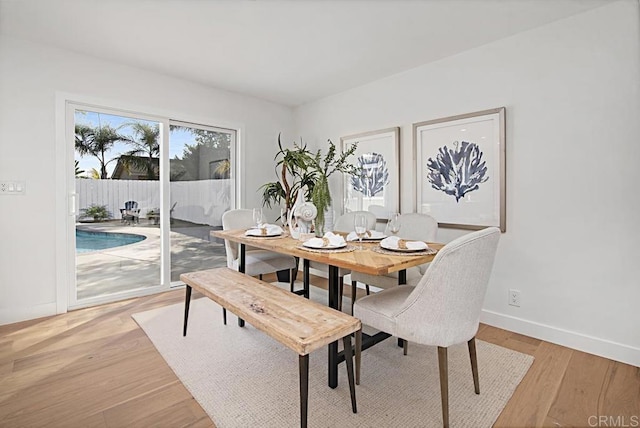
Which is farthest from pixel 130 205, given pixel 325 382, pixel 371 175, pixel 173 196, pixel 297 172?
pixel 325 382

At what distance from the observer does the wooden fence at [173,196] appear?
126 inches

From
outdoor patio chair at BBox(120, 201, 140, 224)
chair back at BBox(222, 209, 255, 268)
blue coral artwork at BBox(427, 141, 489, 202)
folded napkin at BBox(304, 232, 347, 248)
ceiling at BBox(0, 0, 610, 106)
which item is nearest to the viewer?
folded napkin at BBox(304, 232, 347, 248)

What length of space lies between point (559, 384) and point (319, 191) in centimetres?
184

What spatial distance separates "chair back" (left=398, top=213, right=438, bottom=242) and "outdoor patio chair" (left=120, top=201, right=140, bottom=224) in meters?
2.82

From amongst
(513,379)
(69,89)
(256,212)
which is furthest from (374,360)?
(69,89)

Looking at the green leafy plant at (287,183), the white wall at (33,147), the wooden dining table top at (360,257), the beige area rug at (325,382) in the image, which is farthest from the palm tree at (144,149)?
the wooden dining table top at (360,257)

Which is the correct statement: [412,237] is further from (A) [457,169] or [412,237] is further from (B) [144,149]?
(B) [144,149]

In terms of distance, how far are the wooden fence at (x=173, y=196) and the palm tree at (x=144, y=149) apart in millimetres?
162

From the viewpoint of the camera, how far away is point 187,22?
2.40m

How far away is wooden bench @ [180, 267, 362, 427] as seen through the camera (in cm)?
137

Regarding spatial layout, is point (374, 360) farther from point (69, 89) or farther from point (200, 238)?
point (69, 89)

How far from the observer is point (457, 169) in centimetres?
290

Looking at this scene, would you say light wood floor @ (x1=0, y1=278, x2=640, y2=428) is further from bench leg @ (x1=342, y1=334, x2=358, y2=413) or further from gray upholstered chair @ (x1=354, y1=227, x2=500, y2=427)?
bench leg @ (x1=342, y1=334, x2=358, y2=413)

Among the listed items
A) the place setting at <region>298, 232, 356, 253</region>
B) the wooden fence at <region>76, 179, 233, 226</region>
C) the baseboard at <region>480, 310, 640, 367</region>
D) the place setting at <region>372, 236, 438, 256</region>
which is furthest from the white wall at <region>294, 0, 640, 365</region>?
the wooden fence at <region>76, 179, 233, 226</region>
